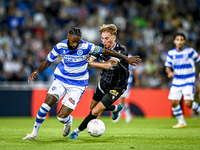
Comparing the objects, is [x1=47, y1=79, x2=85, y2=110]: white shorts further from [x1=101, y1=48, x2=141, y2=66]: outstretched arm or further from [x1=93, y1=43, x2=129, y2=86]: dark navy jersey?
[x1=101, y1=48, x2=141, y2=66]: outstretched arm

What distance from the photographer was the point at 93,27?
1739 cm

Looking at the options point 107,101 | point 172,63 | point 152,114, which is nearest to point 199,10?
point 152,114

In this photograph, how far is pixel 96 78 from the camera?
1569 centimetres

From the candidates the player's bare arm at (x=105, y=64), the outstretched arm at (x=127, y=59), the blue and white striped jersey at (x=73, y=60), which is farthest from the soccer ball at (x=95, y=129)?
the outstretched arm at (x=127, y=59)

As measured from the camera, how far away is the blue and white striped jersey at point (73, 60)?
23.1 feet

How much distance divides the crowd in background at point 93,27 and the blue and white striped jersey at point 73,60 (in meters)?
Answer: 7.52

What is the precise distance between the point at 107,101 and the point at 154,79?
9.32 meters

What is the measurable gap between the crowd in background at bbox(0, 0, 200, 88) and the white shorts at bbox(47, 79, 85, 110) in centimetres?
755

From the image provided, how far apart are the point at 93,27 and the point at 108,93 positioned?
399 inches

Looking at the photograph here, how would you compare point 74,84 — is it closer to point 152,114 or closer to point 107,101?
point 107,101

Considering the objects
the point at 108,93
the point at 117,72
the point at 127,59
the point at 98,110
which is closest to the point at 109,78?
the point at 117,72

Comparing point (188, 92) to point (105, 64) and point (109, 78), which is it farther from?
point (105, 64)

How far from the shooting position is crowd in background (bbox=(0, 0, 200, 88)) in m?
15.2

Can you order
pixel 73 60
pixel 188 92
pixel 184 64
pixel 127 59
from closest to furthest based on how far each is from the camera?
pixel 127 59 < pixel 73 60 < pixel 188 92 < pixel 184 64
